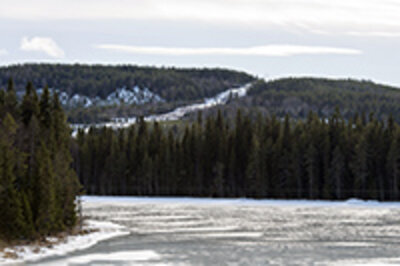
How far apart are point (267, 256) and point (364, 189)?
81.7 m

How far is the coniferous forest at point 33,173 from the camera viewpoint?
46.8 metres

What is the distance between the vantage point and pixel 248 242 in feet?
168

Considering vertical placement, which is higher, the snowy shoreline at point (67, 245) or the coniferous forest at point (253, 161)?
the coniferous forest at point (253, 161)

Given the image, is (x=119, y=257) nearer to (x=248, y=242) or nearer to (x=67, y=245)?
(x=67, y=245)

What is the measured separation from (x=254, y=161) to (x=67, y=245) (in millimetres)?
88139

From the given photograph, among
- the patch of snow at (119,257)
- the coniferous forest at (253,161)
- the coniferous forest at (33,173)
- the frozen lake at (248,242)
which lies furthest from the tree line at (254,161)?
the patch of snow at (119,257)

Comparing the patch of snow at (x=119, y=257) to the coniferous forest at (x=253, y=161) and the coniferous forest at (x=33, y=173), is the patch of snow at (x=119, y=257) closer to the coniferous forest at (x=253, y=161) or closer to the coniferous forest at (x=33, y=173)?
the coniferous forest at (x=33, y=173)

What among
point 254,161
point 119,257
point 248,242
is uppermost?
point 254,161

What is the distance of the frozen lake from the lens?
4134 centimetres

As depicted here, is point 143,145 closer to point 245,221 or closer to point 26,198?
point 245,221

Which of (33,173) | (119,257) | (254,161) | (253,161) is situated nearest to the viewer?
(119,257)

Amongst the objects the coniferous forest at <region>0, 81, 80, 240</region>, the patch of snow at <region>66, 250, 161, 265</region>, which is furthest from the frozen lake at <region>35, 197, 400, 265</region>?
the coniferous forest at <region>0, 81, 80, 240</region>

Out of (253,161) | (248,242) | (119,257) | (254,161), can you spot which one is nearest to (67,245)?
(119,257)

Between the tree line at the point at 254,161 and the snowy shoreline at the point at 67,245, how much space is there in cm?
6869
